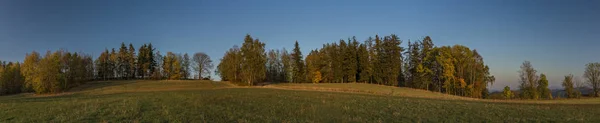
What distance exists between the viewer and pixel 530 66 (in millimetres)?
58781

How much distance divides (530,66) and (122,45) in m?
115

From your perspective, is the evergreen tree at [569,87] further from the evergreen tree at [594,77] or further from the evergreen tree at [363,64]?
the evergreen tree at [363,64]

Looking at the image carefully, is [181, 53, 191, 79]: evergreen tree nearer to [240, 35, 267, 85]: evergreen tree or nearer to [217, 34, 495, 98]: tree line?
[217, 34, 495, 98]: tree line

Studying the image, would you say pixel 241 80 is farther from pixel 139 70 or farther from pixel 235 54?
pixel 139 70

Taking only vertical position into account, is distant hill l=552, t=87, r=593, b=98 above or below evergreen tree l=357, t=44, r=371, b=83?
below

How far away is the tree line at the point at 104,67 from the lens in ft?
188

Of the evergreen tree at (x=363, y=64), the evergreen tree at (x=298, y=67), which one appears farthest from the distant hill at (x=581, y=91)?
the evergreen tree at (x=298, y=67)

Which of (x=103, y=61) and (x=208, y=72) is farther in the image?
(x=208, y=72)

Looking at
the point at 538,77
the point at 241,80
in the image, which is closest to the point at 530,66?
the point at 538,77

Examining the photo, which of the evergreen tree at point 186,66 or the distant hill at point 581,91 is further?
the evergreen tree at point 186,66

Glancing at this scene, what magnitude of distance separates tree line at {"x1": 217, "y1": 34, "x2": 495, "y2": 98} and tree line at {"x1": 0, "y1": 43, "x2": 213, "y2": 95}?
3099 centimetres

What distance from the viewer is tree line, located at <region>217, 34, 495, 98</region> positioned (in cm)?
6166

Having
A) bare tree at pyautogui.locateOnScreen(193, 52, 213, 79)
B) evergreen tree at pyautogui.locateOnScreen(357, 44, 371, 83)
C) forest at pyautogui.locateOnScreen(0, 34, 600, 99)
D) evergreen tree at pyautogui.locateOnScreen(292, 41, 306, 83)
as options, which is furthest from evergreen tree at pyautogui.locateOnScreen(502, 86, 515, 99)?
bare tree at pyautogui.locateOnScreen(193, 52, 213, 79)

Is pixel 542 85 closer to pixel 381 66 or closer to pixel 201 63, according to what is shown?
pixel 381 66
